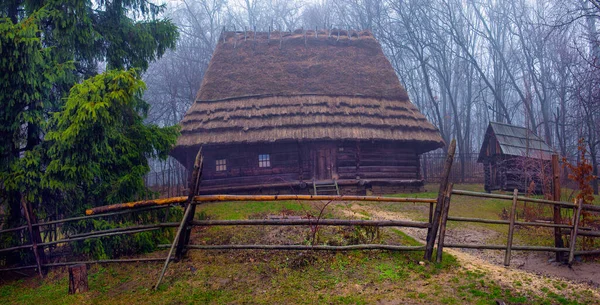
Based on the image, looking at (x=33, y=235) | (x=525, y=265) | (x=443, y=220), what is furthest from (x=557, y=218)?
(x=33, y=235)

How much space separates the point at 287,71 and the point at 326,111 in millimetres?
3715

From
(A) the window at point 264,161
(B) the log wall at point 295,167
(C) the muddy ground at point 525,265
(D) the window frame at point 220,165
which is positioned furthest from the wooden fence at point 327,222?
(A) the window at point 264,161

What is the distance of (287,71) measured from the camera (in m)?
19.6

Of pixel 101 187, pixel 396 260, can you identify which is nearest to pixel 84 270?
pixel 101 187

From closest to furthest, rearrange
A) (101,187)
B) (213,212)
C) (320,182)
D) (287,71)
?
(101,187) → (213,212) → (320,182) → (287,71)

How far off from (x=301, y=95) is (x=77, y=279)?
42.7ft

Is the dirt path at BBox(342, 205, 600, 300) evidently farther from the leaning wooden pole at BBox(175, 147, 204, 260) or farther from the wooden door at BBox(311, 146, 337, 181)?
the wooden door at BBox(311, 146, 337, 181)

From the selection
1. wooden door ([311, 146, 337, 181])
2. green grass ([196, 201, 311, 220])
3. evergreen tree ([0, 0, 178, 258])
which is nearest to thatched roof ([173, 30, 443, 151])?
wooden door ([311, 146, 337, 181])

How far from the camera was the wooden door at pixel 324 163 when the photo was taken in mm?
17047

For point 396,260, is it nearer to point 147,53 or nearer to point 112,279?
point 112,279

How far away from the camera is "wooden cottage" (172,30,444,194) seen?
1639 centimetres

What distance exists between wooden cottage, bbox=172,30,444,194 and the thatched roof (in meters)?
0.04

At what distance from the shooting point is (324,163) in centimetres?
1712

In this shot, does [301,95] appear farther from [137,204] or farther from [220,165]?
[137,204]
